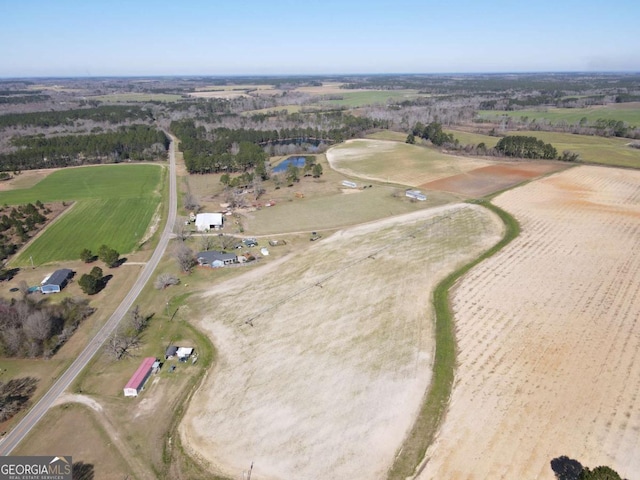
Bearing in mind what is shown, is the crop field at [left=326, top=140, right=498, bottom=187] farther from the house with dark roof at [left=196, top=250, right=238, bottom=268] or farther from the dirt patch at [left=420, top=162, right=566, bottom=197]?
the house with dark roof at [left=196, top=250, right=238, bottom=268]

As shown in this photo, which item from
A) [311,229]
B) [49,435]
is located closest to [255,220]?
[311,229]

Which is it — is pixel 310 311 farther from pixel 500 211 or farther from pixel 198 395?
pixel 500 211

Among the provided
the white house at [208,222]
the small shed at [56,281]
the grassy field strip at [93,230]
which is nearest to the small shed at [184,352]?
the small shed at [56,281]

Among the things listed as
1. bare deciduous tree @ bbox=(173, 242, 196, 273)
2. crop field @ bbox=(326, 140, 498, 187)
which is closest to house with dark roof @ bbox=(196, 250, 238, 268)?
bare deciduous tree @ bbox=(173, 242, 196, 273)

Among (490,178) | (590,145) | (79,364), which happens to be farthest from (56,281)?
(590,145)

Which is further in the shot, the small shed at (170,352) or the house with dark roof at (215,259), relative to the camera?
the house with dark roof at (215,259)

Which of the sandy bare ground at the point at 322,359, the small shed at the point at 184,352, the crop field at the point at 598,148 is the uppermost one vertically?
the crop field at the point at 598,148

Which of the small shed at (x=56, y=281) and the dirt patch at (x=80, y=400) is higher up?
the small shed at (x=56, y=281)

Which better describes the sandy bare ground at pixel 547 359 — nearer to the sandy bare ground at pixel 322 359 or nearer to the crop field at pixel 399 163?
the sandy bare ground at pixel 322 359
